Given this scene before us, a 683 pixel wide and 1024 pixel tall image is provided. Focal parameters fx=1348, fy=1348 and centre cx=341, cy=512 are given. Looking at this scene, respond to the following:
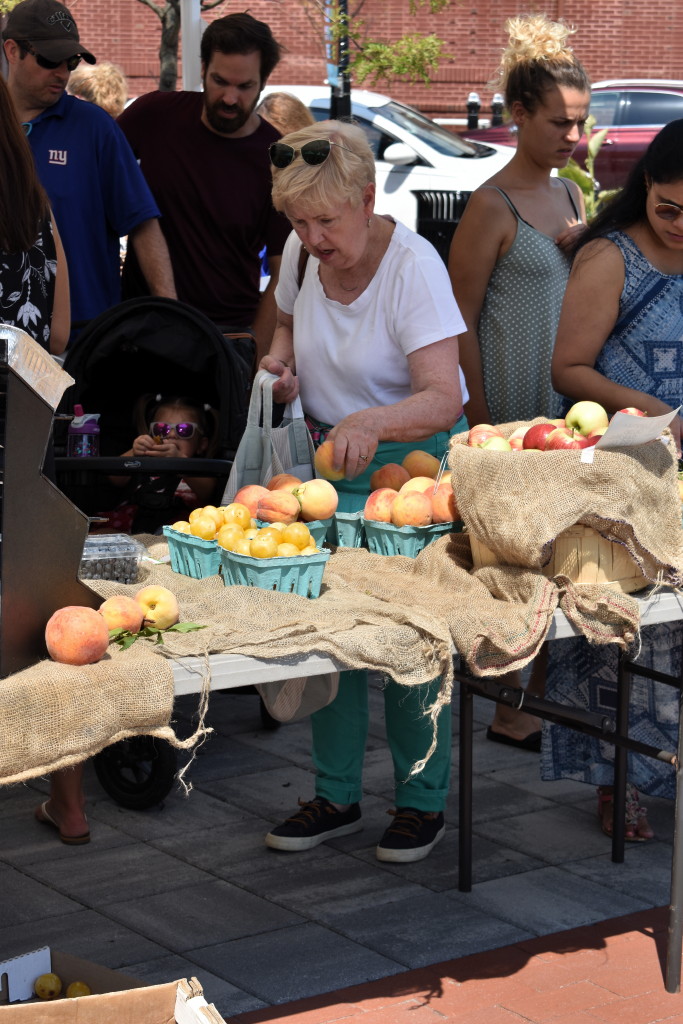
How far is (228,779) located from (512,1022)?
5.25 ft

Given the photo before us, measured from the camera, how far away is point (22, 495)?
214 centimetres

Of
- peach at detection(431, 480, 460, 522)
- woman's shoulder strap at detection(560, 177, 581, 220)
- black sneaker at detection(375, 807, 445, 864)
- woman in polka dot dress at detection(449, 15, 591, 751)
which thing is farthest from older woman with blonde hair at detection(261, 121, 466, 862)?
woman's shoulder strap at detection(560, 177, 581, 220)

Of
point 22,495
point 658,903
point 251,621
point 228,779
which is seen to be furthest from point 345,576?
point 228,779

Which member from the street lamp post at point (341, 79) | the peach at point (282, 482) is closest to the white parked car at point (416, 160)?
the street lamp post at point (341, 79)

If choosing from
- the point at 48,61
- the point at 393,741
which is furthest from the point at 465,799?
the point at 48,61

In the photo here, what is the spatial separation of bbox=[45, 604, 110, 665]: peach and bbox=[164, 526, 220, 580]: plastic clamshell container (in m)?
0.56

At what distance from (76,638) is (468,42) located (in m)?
20.1

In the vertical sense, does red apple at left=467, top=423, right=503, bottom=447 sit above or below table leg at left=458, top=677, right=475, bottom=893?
above

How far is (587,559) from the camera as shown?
267cm

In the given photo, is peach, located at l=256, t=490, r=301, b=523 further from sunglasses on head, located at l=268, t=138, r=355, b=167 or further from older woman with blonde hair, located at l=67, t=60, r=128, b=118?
older woman with blonde hair, located at l=67, t=60, r=128, b=118

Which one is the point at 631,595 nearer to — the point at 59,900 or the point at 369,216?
the point at 369,216

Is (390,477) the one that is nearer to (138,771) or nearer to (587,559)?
(587,559)

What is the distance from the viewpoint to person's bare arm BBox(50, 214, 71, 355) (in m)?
3.52

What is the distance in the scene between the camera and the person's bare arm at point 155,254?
472cm
